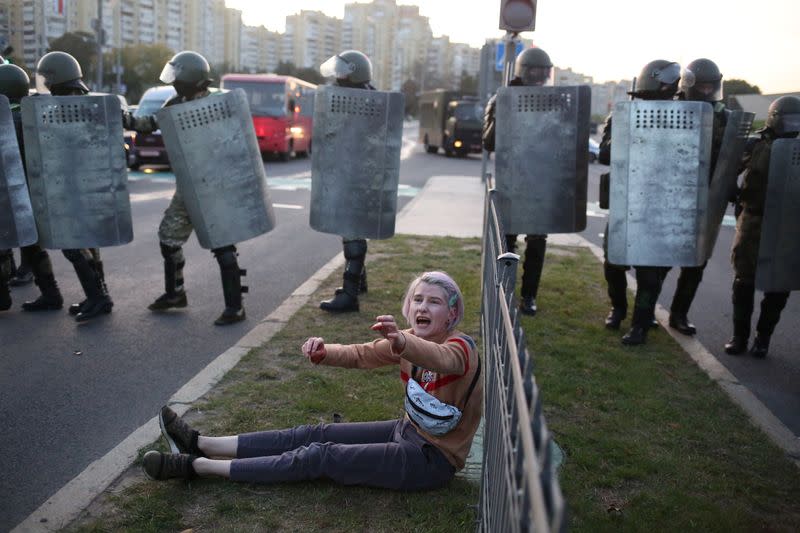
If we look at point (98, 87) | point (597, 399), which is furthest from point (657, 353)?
point (98, 87)

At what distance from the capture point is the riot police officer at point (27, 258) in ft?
19.8

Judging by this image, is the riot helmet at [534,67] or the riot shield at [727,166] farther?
the riot helmet at [534,67]

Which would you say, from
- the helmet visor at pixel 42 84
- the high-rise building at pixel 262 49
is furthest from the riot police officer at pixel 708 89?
the high-rise building at pixel 262 49

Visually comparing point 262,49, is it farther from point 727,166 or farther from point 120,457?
point 120,457

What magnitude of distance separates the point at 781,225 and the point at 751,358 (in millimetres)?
1156

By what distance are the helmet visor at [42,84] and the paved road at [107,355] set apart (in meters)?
1.66

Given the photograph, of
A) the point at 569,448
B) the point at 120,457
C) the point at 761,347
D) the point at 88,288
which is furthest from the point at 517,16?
the point at 120,457

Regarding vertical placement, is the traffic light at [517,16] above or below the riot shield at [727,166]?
above

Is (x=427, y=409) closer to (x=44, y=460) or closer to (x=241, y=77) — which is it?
(x=44, y=460)

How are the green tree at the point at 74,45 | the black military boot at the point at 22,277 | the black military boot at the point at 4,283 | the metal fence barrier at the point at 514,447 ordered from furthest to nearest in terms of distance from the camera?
the green tree at the point at 74,45, the black military boot at the point at 22,277, the black military boot at the point at 4,283, the metal fence barrier at the point at 514,447

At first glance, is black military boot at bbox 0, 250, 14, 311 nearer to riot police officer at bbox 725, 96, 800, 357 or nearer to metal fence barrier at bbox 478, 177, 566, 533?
metal fence barrier at bbox 478, 177, 566, 533

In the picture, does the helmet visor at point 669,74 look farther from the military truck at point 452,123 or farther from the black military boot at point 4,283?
the military truck at point 452,123

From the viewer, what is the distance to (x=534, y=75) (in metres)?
6.55

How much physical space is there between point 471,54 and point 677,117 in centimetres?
13722
